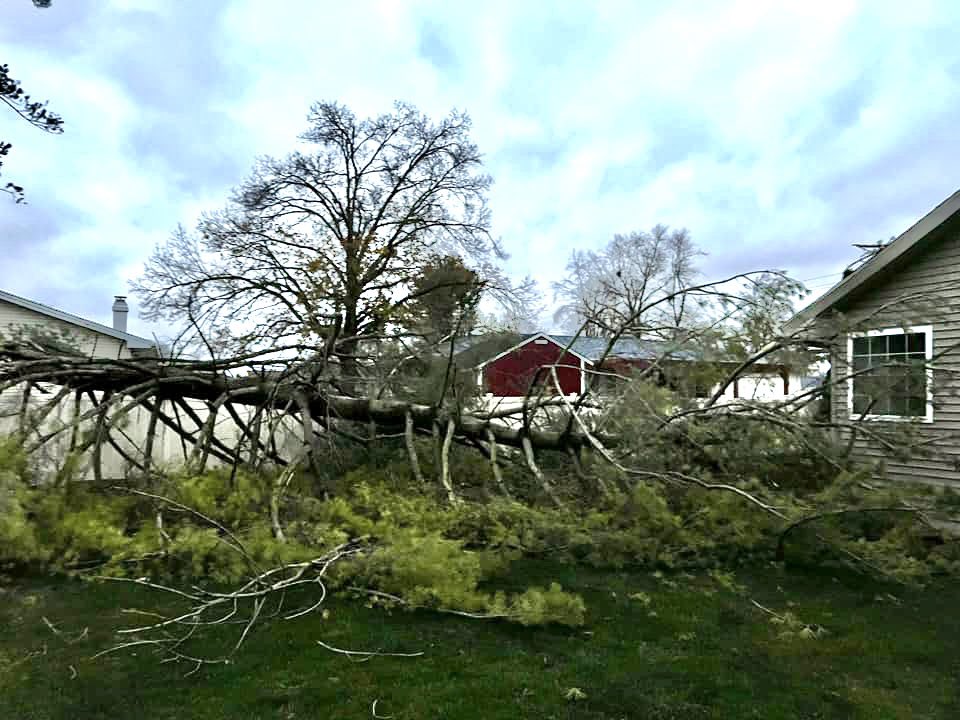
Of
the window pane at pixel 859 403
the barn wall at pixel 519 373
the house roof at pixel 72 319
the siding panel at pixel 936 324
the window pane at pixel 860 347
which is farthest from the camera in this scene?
the house roof at pixel 72 319

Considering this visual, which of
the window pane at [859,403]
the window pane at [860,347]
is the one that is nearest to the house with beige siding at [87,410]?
the window pane at [859,403]

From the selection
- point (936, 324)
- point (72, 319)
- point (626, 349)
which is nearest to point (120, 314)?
point (72, 319)

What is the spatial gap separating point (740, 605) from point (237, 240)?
1787 centimetres

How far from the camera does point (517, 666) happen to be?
3.61 m

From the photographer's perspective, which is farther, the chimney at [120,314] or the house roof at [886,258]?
the chimney at [120,314]

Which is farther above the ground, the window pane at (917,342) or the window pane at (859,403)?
the window pane at (917,342)

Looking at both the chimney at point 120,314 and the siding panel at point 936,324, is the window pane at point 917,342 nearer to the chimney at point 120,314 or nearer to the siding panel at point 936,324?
the siding panel at point 936,324

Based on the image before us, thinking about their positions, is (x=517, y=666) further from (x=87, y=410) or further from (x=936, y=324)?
(x=936, y=324)

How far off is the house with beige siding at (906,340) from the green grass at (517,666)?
2078mm

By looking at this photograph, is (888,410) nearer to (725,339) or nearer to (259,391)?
(725,339)

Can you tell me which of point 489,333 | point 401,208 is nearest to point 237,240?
point 401,208

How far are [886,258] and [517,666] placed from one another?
21.2ft

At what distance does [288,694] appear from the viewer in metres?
3.26

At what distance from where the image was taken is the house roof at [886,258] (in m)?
7.13
